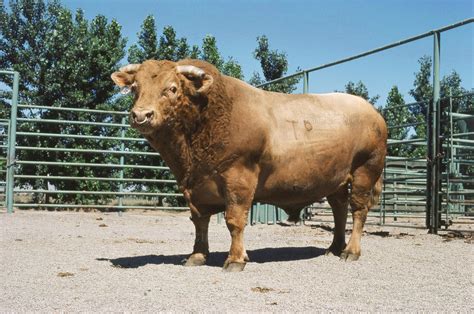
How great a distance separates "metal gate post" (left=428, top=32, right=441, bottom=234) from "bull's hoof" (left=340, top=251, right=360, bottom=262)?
276 cm

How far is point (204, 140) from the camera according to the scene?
187 inches

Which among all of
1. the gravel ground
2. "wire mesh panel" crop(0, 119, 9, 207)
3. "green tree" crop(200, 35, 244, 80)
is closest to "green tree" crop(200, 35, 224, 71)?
"green tree" crop(200, 35, 244, 80)

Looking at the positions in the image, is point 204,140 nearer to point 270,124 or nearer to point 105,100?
point 270,124

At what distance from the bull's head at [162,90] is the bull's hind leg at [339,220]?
6.22 feet

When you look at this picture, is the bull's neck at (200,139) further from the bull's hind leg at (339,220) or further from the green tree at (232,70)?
the green tree at (232,70)

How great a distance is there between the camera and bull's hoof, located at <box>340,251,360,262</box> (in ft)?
17.6

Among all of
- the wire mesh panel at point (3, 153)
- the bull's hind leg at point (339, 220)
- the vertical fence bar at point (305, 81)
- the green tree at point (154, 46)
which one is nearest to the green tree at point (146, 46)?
the green tree at point (154, 46)

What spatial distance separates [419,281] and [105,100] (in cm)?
1544

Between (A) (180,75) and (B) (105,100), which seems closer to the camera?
(A) (180,75)

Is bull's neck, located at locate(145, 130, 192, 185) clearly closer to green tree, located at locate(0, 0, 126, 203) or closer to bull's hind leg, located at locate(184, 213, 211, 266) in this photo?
bull's hind leg, located at locate(184, 213, 211, 266)

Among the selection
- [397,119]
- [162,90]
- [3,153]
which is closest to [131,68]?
[162,90]

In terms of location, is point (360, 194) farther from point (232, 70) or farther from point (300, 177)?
point (232, 70)

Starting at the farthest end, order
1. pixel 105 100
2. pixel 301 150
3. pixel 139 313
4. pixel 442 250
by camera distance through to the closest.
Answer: pixel 105 100, pixel 442 250, pixel 301 150, pixel 139 313

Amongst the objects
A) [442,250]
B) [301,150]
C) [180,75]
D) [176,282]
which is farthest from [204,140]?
[442,250]
